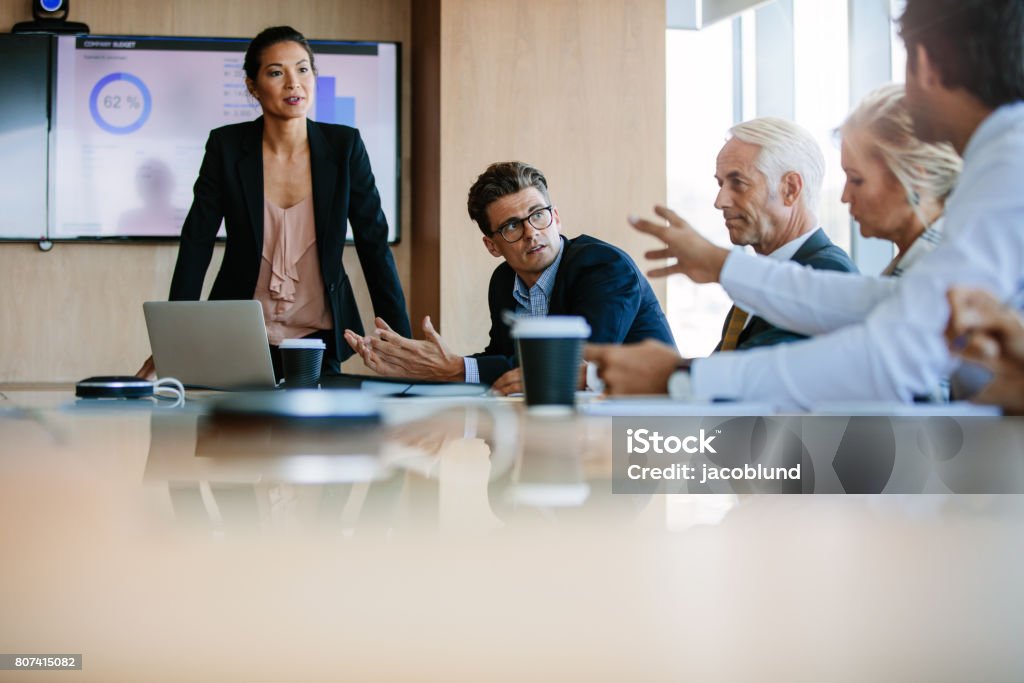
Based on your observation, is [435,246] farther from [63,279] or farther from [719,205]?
[719,205]

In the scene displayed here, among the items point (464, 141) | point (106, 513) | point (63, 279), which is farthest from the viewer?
point (63, 279)

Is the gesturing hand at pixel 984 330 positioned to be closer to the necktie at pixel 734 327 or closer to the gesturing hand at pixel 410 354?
the necktie at pixel 734 327

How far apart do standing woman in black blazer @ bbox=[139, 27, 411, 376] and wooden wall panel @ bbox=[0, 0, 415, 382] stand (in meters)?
1.48

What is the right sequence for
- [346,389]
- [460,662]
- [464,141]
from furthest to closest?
[464,141] < [346,389] < [460,662]

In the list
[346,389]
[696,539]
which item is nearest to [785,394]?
[696,539]

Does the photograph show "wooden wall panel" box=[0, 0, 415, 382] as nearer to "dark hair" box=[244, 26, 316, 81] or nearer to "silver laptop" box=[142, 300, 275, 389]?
"dark hair" box=[244, 26, 316, 81]

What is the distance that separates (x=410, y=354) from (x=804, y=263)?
89cm

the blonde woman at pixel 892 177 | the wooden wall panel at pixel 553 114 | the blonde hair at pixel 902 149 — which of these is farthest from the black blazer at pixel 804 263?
the wooden wall panel at pixel 553 114

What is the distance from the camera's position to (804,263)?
1.66m

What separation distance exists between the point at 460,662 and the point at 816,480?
1.10 feet

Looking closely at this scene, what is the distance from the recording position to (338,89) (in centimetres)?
454

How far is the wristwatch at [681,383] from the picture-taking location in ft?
3.03

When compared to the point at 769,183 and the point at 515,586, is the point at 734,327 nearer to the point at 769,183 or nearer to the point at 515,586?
the point at 769,183

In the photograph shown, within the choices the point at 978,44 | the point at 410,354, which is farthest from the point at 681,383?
the point at 410,354
